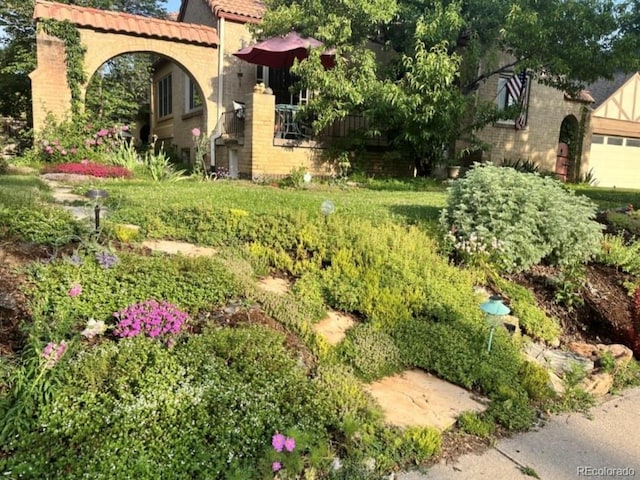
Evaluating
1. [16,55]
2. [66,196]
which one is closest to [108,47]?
[66,196]

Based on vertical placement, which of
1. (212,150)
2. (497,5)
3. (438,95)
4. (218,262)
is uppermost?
(497,5)

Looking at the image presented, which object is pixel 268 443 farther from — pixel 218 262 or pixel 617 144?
pixel 617 144

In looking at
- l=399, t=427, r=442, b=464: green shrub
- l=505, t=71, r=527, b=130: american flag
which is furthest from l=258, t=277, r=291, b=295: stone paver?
l=505, t=71, r=527, b=130: american flag

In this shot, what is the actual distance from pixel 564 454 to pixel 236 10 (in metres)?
13.1

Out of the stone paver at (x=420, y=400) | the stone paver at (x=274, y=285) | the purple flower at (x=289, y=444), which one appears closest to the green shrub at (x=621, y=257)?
the stone paver at (x=420, y=400)

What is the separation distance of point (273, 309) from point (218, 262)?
2.29 ft

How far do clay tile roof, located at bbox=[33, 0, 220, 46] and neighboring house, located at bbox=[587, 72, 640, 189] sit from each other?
13.9 metres

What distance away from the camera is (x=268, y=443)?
2406 millimetres

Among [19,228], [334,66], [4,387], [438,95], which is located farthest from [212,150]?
[4,387]

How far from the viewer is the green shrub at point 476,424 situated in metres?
2.95

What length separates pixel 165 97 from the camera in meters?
19.1

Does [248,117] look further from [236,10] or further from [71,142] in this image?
[71,142]

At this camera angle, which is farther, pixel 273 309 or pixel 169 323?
pixel 273 309

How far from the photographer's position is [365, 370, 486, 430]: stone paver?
2.97 m
